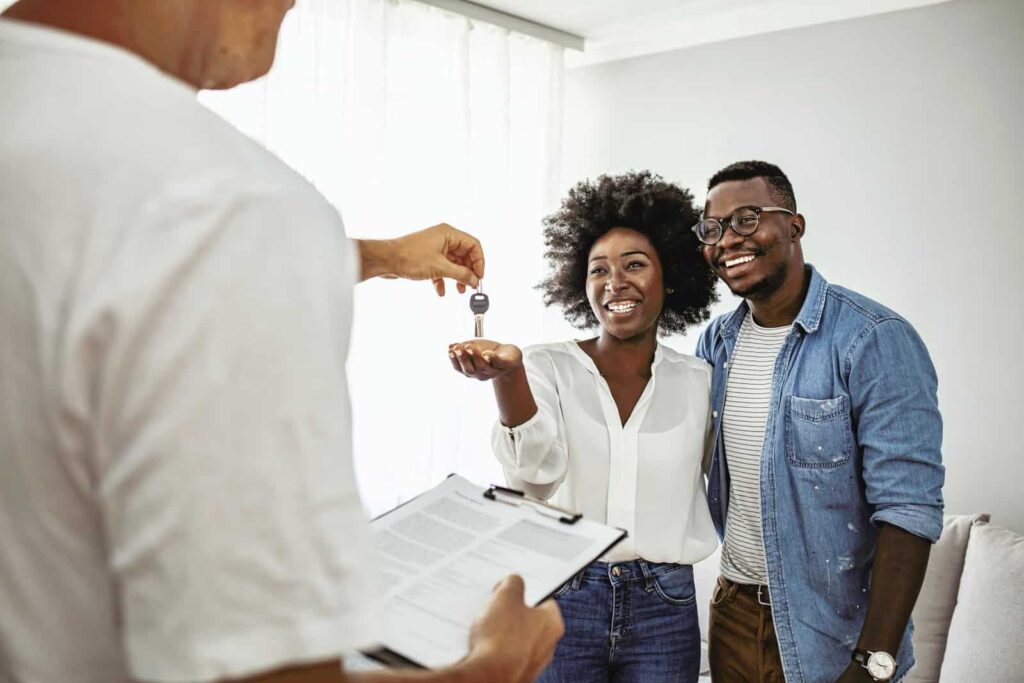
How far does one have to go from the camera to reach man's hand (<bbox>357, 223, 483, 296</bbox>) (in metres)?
1.14

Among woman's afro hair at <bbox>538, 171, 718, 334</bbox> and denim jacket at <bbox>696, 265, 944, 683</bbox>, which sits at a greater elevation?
woman's afro hair at <bbox>538, 171, 718, 334</bbox>

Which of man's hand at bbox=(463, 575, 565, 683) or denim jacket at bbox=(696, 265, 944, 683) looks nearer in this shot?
man's hand at bbox=(463, 575, 565, 683)

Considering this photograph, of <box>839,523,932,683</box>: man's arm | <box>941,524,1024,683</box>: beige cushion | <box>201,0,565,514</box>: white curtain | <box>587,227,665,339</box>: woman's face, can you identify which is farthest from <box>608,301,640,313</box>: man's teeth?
<box>941,524,1024,683</box>: beige cushion

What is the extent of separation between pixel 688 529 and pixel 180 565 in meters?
1.44

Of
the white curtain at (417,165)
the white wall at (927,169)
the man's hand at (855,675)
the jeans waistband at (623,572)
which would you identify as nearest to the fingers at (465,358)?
the jeans waistband at (623,572)

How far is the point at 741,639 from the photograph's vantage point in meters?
1.67

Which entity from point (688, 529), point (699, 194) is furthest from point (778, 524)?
point (699, 194)

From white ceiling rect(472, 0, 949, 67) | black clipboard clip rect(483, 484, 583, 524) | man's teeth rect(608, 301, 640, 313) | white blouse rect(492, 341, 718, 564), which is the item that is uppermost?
white ceiling rect(472, 0, 949, 67)

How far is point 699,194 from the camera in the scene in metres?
3.18

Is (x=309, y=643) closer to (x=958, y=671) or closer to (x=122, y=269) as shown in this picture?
(x=122, y=269)

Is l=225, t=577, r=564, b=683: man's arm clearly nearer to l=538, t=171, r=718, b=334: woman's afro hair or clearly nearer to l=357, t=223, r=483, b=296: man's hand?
l=357, t=223, r=483, b=296: man's hand

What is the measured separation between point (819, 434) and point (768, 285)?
1.19 ft

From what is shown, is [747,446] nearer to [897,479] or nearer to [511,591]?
[897,479]

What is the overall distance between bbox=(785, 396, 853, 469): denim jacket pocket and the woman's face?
0.44m
